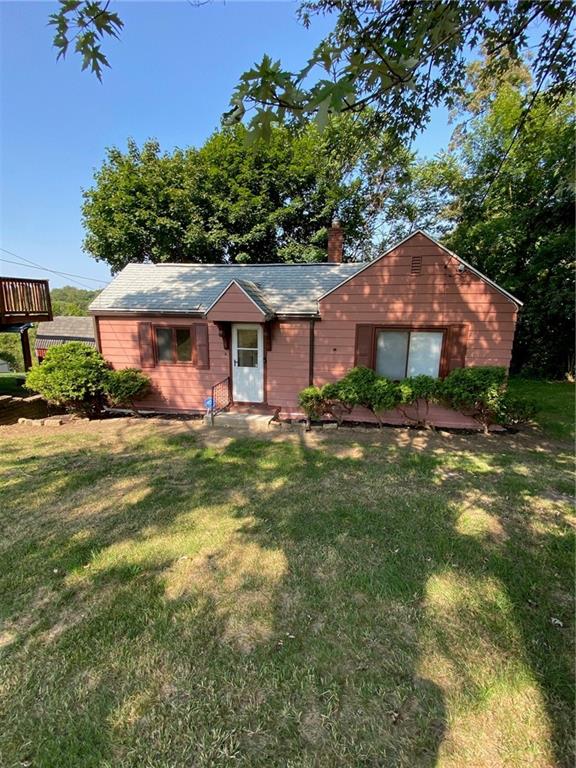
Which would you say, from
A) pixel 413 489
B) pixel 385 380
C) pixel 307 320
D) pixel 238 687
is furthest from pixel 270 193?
pixel 238 687

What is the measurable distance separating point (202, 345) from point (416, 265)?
17.9 feet

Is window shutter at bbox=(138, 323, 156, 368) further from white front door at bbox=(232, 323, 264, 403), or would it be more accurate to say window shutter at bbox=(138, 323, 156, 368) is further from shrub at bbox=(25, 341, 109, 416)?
white front door at bbox=(232, 323, 264, 403)

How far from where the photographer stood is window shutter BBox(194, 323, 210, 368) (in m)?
9.26

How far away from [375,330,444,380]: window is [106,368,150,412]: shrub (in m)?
5.99

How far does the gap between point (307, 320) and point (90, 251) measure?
59.5 feet

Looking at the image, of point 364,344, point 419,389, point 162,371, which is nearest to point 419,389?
point 419,389

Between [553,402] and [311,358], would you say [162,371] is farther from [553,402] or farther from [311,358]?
[553,402]

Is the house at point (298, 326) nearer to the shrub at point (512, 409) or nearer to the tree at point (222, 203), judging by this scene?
the shrub at point (512, 409)

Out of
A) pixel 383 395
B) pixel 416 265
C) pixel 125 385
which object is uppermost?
pixel 416 265

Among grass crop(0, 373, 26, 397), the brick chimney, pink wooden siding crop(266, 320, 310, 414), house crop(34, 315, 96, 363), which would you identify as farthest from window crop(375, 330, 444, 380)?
house crop(34, 315, 96, 363)

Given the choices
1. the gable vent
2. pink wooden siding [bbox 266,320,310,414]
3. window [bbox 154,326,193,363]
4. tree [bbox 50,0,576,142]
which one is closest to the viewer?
tree [bbox 50,0,576,142]

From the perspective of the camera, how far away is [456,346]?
314 inches

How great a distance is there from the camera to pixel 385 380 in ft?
26.1

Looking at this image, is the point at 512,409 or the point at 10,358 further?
the point at 10,358
